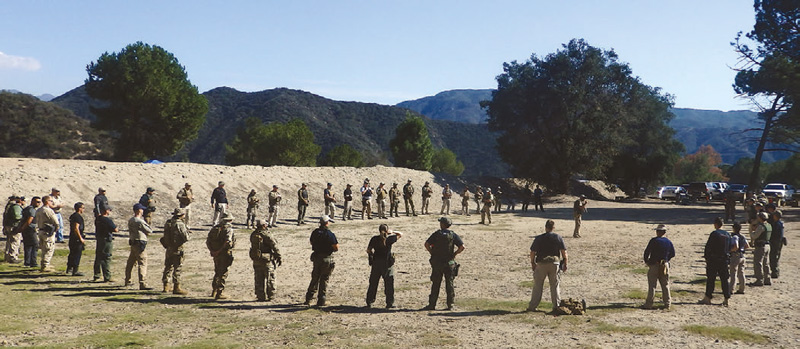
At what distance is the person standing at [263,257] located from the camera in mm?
11727

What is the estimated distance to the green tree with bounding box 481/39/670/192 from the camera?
50188mm

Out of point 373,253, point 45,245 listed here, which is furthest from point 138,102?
point 373,253

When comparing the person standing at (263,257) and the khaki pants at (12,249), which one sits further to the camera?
the khaki pants at (12,249)

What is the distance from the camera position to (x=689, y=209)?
39812 mm

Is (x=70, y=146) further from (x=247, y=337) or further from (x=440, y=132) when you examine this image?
(x=440, y=132)

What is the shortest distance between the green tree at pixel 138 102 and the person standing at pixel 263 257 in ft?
148

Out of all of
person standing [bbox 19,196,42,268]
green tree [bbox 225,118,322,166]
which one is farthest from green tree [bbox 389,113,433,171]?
person standing [bbox 19,196,42,268]

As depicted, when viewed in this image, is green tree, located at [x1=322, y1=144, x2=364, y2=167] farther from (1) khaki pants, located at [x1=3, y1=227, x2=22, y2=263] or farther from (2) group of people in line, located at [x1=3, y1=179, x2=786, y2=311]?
(2) group of people in line, located at [x1=3, y1=179, x2=786, y2=311]

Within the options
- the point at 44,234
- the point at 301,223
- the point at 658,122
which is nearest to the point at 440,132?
the point at 658,122

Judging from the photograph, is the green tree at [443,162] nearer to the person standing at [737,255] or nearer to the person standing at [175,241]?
the person standing at [737,255]

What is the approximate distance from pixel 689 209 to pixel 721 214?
4510 millimetres

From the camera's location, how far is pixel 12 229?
1586 cm

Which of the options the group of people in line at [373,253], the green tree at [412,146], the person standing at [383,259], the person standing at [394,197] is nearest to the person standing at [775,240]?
the group of people in line at [373,253]

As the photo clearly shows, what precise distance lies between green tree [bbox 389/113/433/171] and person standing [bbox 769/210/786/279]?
5997cm
